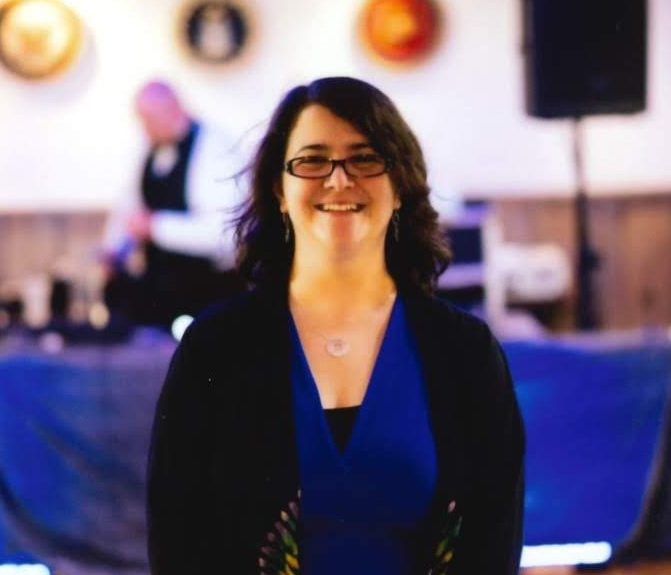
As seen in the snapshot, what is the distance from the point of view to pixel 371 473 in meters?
1.19

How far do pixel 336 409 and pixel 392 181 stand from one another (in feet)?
0.94

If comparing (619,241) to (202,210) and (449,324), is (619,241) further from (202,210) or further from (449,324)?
(449,324)

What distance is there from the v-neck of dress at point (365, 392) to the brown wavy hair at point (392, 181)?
3.7 inches

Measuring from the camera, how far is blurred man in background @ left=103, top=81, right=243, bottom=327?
173 inches

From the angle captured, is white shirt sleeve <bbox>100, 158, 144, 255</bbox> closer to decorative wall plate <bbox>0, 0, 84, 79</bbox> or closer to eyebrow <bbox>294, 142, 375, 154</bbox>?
decorative wall plate <bbox>0, 0, 84, 79</bbox>

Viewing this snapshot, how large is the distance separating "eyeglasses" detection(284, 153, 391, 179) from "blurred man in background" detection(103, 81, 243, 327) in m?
3.09

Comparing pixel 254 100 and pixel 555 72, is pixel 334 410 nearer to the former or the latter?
pixel 555 72

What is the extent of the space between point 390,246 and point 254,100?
4286 millimetres

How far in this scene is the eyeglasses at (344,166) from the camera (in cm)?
119

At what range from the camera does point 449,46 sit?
5.49 m

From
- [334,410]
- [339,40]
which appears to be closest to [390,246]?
[334,410]

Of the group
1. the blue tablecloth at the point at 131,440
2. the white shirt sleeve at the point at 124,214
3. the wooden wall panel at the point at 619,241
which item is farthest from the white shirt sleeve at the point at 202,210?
the wooden wall panel at the point at 619,241

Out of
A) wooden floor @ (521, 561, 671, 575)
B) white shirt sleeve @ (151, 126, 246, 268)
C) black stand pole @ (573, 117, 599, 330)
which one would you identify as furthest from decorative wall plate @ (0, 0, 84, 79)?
wooden floor @ (521, 561, 671, 575)

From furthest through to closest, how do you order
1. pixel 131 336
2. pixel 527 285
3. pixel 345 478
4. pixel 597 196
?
1. pixel 597 196
2. pixel 527 285
3. pixel 131 336
4. pixel 345 478
